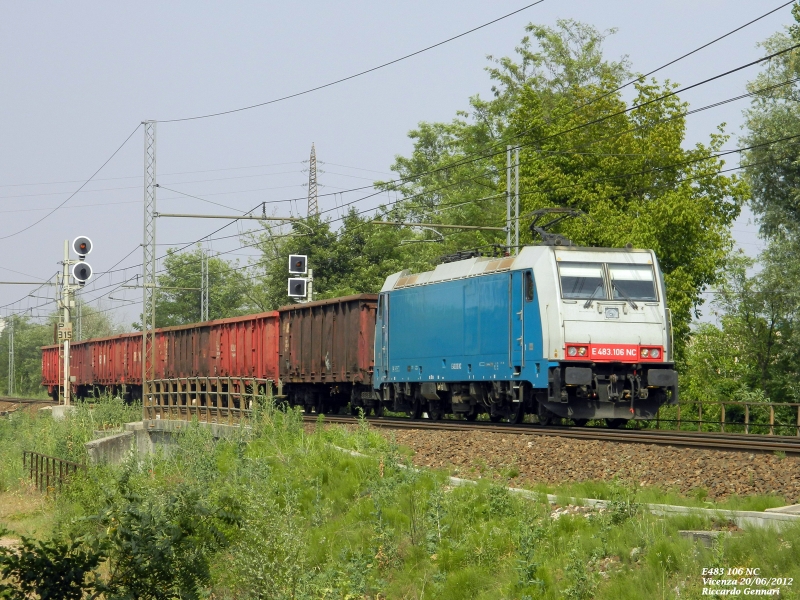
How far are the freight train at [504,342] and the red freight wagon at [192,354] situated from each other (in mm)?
2455

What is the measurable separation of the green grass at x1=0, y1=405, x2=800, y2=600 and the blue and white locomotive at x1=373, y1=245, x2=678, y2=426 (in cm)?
403

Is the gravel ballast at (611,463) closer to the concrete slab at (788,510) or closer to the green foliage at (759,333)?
the concrete slab at (788,510)

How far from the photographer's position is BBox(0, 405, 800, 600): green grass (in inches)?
323

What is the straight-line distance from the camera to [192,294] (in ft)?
289

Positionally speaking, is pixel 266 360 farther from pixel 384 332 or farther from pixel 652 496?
pixel 652 496

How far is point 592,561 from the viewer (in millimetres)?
8688

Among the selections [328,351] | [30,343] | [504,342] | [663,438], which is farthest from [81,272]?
[30,343]

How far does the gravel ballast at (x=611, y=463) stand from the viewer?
418 inches

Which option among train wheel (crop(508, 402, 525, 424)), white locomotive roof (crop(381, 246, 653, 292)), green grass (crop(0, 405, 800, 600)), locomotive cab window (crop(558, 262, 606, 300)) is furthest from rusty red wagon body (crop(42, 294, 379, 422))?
green grass (crop(0, 405, 800, 600))

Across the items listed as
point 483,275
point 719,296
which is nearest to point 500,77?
point 719,296

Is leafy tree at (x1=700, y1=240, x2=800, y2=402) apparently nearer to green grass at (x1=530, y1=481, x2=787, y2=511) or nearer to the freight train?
the freight train

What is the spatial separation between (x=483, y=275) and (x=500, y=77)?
36.5 meters

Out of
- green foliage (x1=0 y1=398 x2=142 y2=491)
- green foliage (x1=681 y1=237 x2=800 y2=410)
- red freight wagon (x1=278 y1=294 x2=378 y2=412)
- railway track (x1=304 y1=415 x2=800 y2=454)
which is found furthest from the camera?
green foliage (x1=681 y1=237 x2=800 y2=410)

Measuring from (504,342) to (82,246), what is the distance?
1695cm
